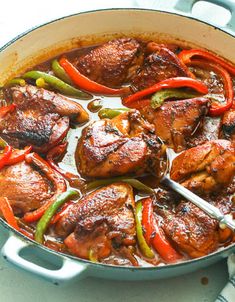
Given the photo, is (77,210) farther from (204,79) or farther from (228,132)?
(204,79)

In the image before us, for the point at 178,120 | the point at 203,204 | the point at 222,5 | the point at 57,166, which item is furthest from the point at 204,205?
the point at 222,5

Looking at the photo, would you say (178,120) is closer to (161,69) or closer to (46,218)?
(161,69)

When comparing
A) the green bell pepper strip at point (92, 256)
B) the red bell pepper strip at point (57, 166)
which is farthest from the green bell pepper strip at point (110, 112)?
the green bell pepper strip at point (92, 256)

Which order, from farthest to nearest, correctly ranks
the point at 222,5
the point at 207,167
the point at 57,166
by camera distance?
1. the point at 222,5
2. the point at 57,166
3. the point at 207,167

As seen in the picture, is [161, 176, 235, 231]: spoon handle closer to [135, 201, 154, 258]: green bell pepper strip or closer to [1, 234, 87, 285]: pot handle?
[135, 201, 154, 258]: green bell pepper strip

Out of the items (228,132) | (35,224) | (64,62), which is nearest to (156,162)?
(228,132)

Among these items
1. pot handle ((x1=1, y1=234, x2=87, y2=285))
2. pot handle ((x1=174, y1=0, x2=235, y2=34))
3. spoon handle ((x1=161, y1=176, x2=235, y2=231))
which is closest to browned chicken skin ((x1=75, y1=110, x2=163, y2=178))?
spoon handle ((x1=161, y1=176, x2=235, y2=231))
